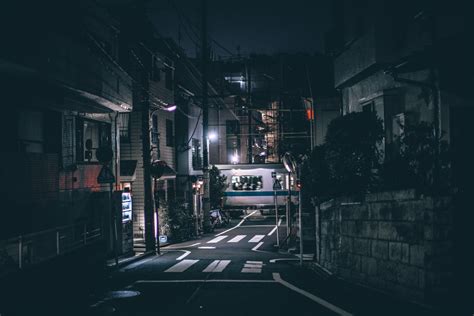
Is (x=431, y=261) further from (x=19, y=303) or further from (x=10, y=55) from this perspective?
(x=10, y=55)

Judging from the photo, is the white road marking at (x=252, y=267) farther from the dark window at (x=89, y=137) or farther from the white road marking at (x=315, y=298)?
the dark window at (x=89, y=137)

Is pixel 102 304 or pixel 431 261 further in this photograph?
pixel 102 304

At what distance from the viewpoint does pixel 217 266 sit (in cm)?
1609

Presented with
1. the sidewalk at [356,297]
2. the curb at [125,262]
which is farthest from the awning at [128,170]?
the sidewalk at [356,297]

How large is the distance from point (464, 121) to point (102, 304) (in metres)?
10.1

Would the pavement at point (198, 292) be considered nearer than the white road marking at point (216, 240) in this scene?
Yes

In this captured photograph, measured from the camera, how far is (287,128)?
168ft

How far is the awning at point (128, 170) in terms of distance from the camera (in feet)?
91.2

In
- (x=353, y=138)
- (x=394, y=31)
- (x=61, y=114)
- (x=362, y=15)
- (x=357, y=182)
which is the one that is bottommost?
(x=357, y=182)

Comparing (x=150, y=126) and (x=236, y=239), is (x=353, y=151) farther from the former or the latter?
(x=236, y=239)

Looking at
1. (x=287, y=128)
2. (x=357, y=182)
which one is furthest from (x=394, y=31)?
(x=287, y=128)

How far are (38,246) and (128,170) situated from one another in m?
12.7

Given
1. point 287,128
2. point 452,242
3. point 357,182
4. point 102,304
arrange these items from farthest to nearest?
1. point 287,128
2. point 357,182
3. point 102,304
4. point 452,242

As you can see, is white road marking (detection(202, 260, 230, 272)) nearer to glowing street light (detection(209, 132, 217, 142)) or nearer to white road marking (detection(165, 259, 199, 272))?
white road marking (detection(165, 259, 199, 272))
